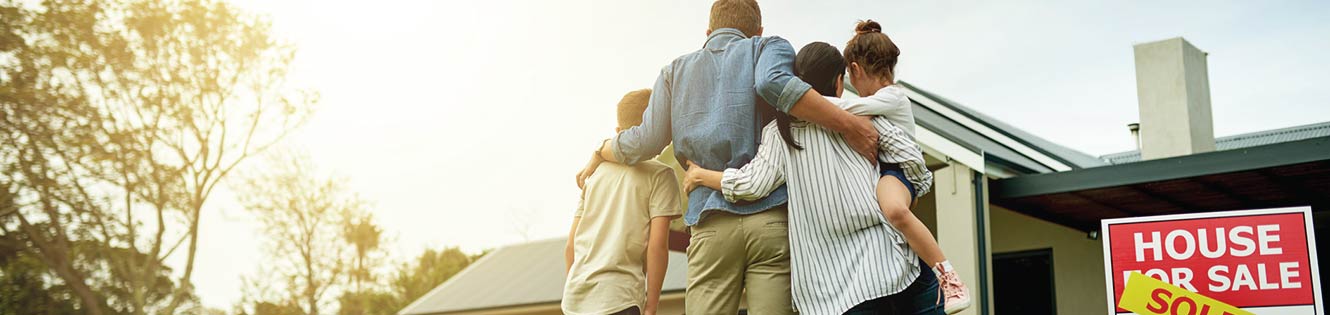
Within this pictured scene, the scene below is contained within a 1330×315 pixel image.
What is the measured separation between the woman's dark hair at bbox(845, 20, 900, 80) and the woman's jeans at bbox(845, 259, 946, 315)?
0.56 meters

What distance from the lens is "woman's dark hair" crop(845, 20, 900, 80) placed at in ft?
9.87

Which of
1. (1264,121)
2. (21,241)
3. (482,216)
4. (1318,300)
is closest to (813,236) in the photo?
(1318,300)

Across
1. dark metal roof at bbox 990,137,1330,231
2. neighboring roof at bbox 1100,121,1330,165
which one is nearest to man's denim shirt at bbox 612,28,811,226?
dark metal roof at bbox 990,137,1330,231

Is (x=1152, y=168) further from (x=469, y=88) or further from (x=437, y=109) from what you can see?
(x=437, y=109)

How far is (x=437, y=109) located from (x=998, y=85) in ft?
31.8

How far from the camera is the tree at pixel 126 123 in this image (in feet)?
61.8

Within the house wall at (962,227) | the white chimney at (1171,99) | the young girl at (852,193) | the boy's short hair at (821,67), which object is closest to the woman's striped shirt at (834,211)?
the young girl at (852,193)

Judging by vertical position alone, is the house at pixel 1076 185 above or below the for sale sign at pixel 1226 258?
above

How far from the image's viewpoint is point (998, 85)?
14969 mm

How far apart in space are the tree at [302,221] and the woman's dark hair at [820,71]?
21.9 m

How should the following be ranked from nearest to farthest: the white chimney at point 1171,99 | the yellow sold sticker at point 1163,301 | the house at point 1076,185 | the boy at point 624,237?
1. the boy at point 624,237
2. the yellow sold sticker at point 1163,301
3. the house at point 1076,185
4. the white chimney at point 1171,99

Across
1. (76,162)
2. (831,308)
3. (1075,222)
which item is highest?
(76,162)

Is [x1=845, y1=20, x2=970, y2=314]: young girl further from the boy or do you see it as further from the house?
the house

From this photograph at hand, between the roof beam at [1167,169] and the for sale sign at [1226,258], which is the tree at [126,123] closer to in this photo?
the roof beam at [1167,169]
